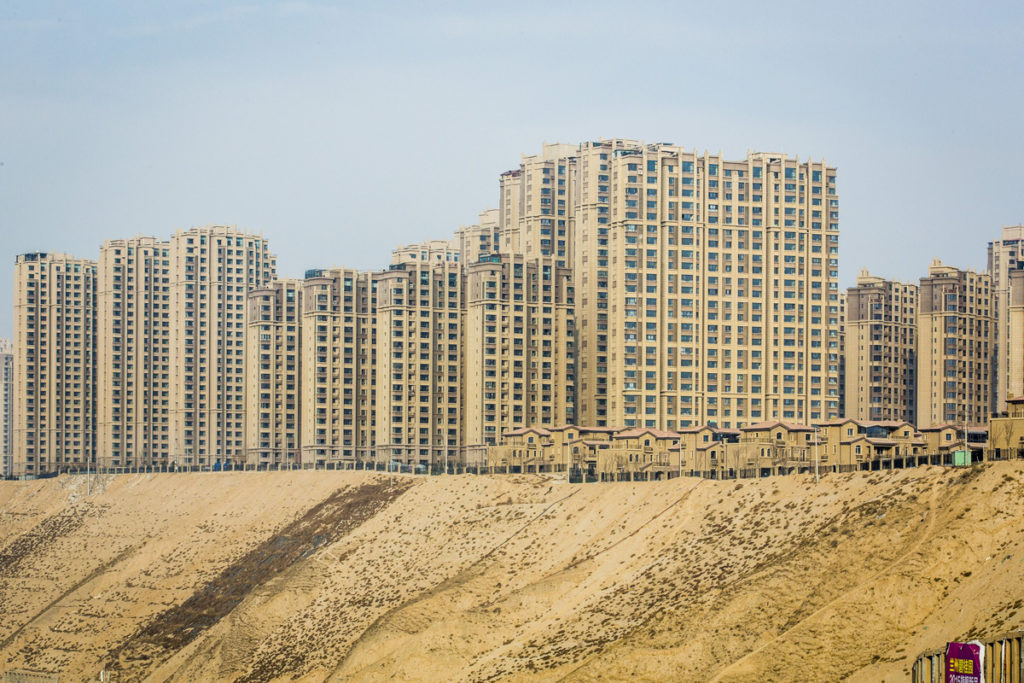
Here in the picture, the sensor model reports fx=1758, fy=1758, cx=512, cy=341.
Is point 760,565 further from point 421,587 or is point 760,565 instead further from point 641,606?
point 421,587

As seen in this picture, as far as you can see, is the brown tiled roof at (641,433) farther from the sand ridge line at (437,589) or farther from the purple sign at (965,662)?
the purple sign at (965,662)

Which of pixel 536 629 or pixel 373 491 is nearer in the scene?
pixel 536 629

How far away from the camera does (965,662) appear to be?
82375 mm

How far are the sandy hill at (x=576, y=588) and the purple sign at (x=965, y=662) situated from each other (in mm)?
11219

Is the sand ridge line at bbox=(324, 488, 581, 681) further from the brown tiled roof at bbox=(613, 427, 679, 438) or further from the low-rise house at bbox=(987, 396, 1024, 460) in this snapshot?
the low-rise house at bbox=(987, 396, 1024, 460)

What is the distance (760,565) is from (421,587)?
41.3m

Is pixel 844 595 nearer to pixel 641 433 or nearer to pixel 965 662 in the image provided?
pixel 965 662

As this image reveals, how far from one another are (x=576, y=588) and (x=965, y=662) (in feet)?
185

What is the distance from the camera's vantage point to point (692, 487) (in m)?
150

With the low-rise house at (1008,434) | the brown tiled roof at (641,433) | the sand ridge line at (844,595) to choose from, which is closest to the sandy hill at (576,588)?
the sand ridge line at (844,595)

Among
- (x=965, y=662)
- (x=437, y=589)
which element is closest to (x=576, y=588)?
(x=437, y=589)

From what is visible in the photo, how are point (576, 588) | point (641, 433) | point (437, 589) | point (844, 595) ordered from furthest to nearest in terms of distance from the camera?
point (641, 433), point (437, 589), point (576, 588), point (844, 595)

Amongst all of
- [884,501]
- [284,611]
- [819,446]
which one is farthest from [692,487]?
[284,611]

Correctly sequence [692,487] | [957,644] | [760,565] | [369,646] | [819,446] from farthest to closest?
[819,446] → [692,487] → [369,646] → [760,565] → [957,644]
